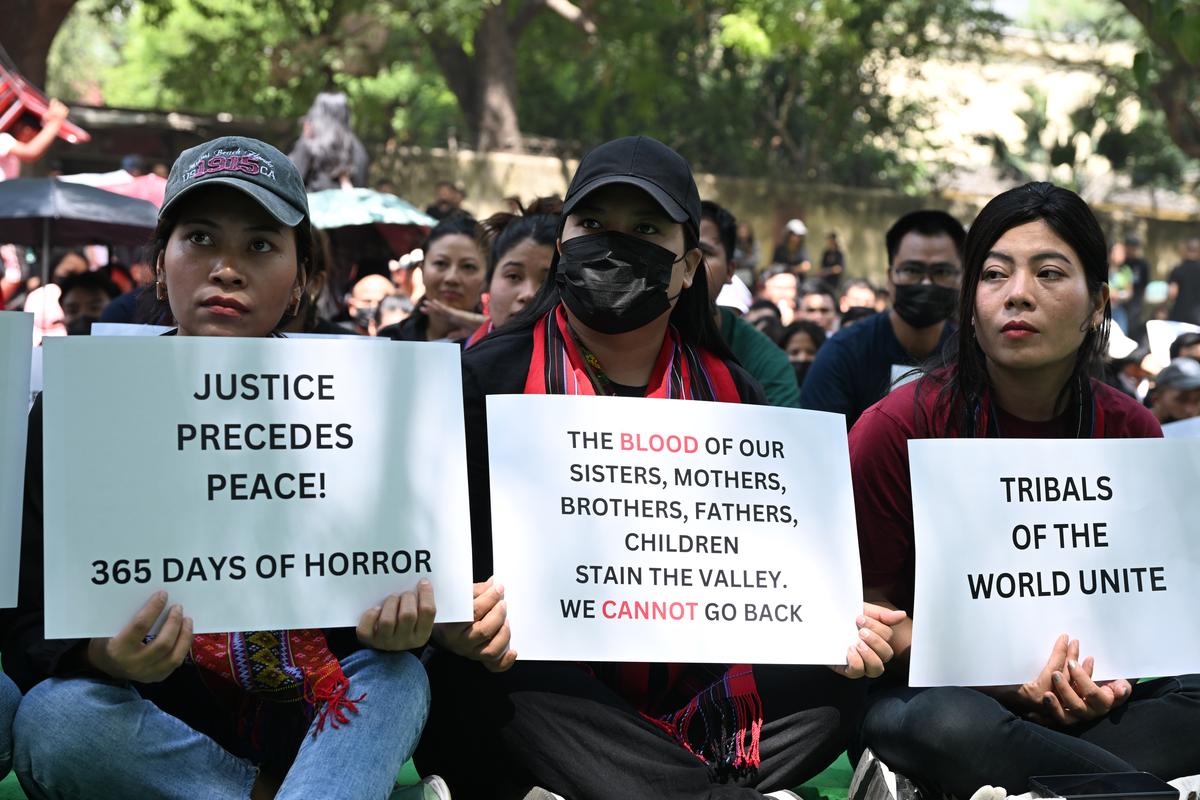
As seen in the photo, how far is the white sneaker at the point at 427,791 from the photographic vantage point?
3.19m

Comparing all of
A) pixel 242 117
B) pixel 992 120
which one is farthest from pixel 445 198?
pixel 992 120

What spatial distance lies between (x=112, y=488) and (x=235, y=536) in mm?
244

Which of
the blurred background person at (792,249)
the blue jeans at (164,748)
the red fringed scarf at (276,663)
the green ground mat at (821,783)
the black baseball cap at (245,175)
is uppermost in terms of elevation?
the blurred background person at (792,249)

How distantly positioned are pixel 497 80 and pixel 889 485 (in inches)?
708

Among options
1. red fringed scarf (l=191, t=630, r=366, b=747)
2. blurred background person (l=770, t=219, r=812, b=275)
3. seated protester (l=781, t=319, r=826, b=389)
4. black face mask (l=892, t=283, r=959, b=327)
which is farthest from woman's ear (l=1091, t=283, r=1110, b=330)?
blurred background person (l=770, t=219, r=812, b=275)

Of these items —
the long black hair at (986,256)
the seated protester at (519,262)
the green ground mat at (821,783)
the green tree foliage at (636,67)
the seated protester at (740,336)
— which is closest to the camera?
the long black hair at (986,256)

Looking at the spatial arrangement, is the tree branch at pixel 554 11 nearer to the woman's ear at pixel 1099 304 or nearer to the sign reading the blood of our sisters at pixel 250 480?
the woman's ear at pixel 1099 304

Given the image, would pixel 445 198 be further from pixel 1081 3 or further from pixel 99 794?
pixel 1081 3

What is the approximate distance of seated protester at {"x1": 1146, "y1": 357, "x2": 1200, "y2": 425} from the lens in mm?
6781

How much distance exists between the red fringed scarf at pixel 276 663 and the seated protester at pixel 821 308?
7.43 meters

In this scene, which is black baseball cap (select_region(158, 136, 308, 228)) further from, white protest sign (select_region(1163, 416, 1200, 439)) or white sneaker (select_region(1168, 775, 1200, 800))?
white protest sign (select_region(1163, 416, 1200, 439))

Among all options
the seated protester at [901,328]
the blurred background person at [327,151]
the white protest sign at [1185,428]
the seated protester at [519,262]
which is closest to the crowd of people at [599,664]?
the white protest sign at [1185,428]

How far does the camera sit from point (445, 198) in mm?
14344

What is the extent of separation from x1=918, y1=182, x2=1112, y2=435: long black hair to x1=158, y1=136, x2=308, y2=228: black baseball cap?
1598 millimetres
